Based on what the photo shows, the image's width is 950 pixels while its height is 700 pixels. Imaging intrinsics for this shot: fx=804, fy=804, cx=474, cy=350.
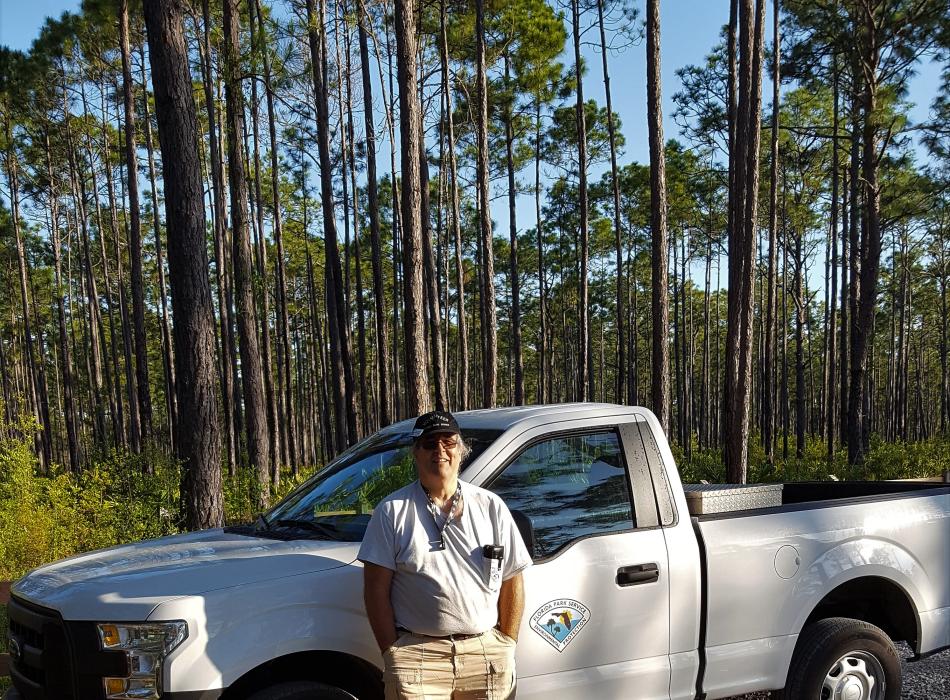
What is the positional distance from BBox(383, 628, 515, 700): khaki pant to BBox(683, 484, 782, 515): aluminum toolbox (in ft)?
6.45

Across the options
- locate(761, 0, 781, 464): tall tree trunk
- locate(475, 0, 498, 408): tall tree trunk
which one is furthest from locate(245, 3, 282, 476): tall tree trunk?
locate(761, 0, 781, 464): tall tree trunk

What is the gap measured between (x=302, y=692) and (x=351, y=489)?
118 centimetres

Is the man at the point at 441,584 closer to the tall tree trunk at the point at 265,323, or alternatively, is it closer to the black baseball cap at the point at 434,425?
the black baseball cap at the point at 434,425

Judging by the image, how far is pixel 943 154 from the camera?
2167 cm

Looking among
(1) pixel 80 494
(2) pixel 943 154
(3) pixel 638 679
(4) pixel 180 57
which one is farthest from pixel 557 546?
(2) pixel 943 154

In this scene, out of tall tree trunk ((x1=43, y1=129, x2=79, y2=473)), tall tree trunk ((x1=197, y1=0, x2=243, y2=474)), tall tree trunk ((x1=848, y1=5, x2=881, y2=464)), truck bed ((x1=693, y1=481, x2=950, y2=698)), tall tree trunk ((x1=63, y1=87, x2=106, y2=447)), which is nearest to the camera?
truck bed ((x1=693, y1=481, x2=950, y2=698))

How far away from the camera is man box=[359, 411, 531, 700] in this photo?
3.02 m

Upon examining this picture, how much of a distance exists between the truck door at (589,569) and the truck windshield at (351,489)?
37cm

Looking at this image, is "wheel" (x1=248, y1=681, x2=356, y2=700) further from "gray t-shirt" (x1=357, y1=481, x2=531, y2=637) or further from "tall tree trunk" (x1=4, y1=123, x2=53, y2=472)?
"tall tree trunk" (x1=4, y1=123, x2=53, y2=472)

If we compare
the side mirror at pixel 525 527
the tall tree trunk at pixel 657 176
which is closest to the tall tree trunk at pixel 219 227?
the tall tree trunk at pixel 657 176

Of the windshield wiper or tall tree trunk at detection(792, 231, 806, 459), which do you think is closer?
the windshield wiper

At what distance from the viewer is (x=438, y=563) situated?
304 cm

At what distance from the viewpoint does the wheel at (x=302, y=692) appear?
10.3ft

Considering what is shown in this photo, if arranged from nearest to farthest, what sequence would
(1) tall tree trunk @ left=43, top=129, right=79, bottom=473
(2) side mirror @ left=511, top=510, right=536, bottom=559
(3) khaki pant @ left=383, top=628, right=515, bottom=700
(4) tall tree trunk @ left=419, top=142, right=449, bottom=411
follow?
(3) khaki pant @ left=383, top=628, right=515, bottom=700, (2) side mirror @ left=511, top=510, right=536, bottom=559, (4) tall tree trunk @ left=419, top=142, right=449, bottom=411, (1) tall tree trunk @ left=43, top=129, right=79, bottom=473
